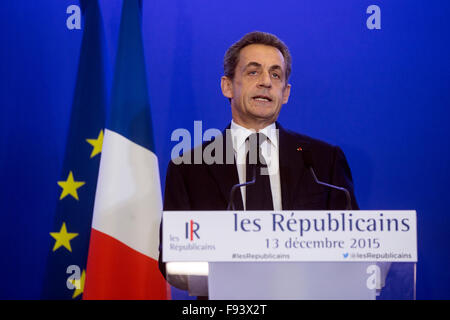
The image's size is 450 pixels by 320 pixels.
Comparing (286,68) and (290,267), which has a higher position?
(286,68)

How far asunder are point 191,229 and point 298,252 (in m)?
0.35

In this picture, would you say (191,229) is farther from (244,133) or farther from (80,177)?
(80,177)

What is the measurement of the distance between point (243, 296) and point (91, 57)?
1936 millimetres

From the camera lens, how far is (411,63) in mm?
3404

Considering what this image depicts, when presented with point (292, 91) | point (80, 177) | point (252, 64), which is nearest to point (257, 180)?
point (252, 64)

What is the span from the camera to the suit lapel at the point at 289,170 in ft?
8.65

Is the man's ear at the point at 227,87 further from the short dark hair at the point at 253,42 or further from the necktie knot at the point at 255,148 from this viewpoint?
the necktie knot at the point at 255,148

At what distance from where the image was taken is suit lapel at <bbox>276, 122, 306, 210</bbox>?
2.64 metres

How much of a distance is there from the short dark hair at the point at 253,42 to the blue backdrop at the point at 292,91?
0.35 meters

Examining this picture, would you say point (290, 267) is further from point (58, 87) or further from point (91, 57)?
point (58, 87)

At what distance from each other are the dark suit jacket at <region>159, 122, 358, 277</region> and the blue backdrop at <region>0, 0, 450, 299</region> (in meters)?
0.52

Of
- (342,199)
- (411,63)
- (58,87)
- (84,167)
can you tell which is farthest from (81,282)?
(411,63)

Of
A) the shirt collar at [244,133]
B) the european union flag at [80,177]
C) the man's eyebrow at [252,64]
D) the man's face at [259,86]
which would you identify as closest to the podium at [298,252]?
the shirt collar at [244,133]

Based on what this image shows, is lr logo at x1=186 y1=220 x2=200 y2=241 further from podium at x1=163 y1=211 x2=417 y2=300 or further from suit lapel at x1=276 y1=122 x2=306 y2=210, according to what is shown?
suit lapel at x1=276 y1=122 x2=306 y2=210
